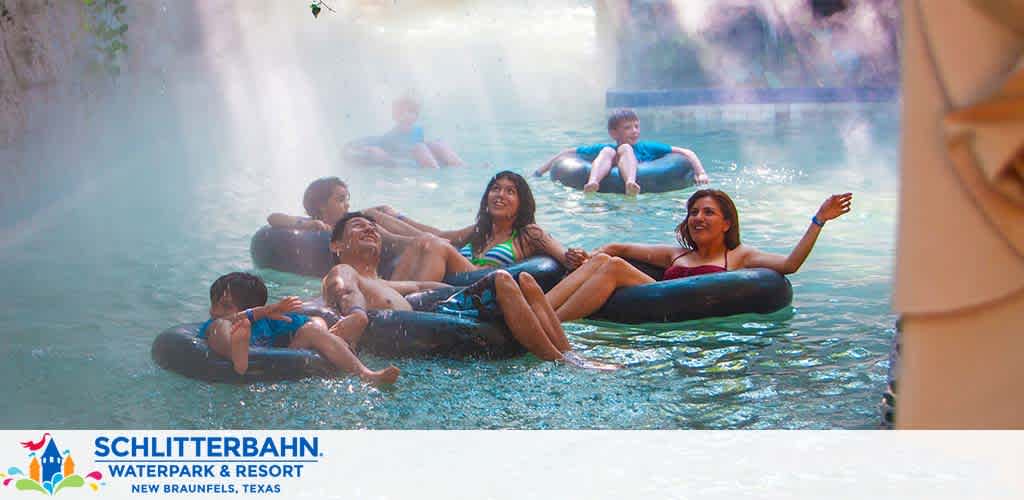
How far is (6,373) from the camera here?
5.26m

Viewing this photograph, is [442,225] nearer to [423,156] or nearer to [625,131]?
[423,156]

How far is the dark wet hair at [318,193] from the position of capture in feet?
20.7

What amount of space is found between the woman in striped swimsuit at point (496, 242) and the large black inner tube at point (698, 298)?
38 cm

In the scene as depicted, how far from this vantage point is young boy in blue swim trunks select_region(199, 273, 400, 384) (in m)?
4.96

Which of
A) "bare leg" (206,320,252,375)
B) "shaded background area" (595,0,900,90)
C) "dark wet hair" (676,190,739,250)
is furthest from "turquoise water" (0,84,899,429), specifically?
"dark wet hair" (676,190,739,250)

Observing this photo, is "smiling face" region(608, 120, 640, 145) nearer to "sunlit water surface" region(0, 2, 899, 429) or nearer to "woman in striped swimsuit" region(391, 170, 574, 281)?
"sunlit water surface" region(0, 2, 899, 429)

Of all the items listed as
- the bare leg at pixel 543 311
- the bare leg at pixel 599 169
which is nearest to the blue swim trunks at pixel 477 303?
the bare leg at pixel 543 311

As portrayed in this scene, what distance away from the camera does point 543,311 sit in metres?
5.34

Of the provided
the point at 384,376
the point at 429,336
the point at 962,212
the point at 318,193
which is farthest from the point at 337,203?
the point at 962,212

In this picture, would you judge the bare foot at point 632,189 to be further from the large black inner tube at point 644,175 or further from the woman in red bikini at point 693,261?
the woman in red bikini at point 693,261
